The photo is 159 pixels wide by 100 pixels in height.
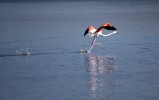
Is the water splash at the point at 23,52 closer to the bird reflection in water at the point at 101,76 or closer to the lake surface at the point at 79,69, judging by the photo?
the lake surface at the point at 79,69

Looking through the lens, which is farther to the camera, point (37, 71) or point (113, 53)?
point (113, 53)

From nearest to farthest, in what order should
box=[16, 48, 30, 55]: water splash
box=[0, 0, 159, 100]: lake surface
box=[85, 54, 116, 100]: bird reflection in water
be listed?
box=[85, 54, 116, 100]: bird reflection in water
box=[0, 0, 159, 100]: lake surface
box=[16, 48, 30, 55]: water splash

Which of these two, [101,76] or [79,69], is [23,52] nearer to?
[79,69]

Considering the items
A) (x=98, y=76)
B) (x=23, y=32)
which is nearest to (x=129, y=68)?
(x=98, y=76)

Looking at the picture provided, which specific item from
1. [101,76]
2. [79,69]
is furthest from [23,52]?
[101,76]

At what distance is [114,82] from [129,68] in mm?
2268

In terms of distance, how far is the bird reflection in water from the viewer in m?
13.3

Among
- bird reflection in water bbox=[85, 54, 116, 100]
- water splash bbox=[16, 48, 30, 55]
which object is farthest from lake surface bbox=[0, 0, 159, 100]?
water splash bbox=[16, 48, 30, 55]

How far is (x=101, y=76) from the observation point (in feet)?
50.7

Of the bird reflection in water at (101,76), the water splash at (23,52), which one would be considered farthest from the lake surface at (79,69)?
the water splash at (23,52)

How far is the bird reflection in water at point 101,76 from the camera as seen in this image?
43.5ft

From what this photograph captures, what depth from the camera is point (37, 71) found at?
16625mm

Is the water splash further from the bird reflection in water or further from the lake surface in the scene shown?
the bird reflection in water

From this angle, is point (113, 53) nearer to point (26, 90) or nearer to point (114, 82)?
point (114, 82)
